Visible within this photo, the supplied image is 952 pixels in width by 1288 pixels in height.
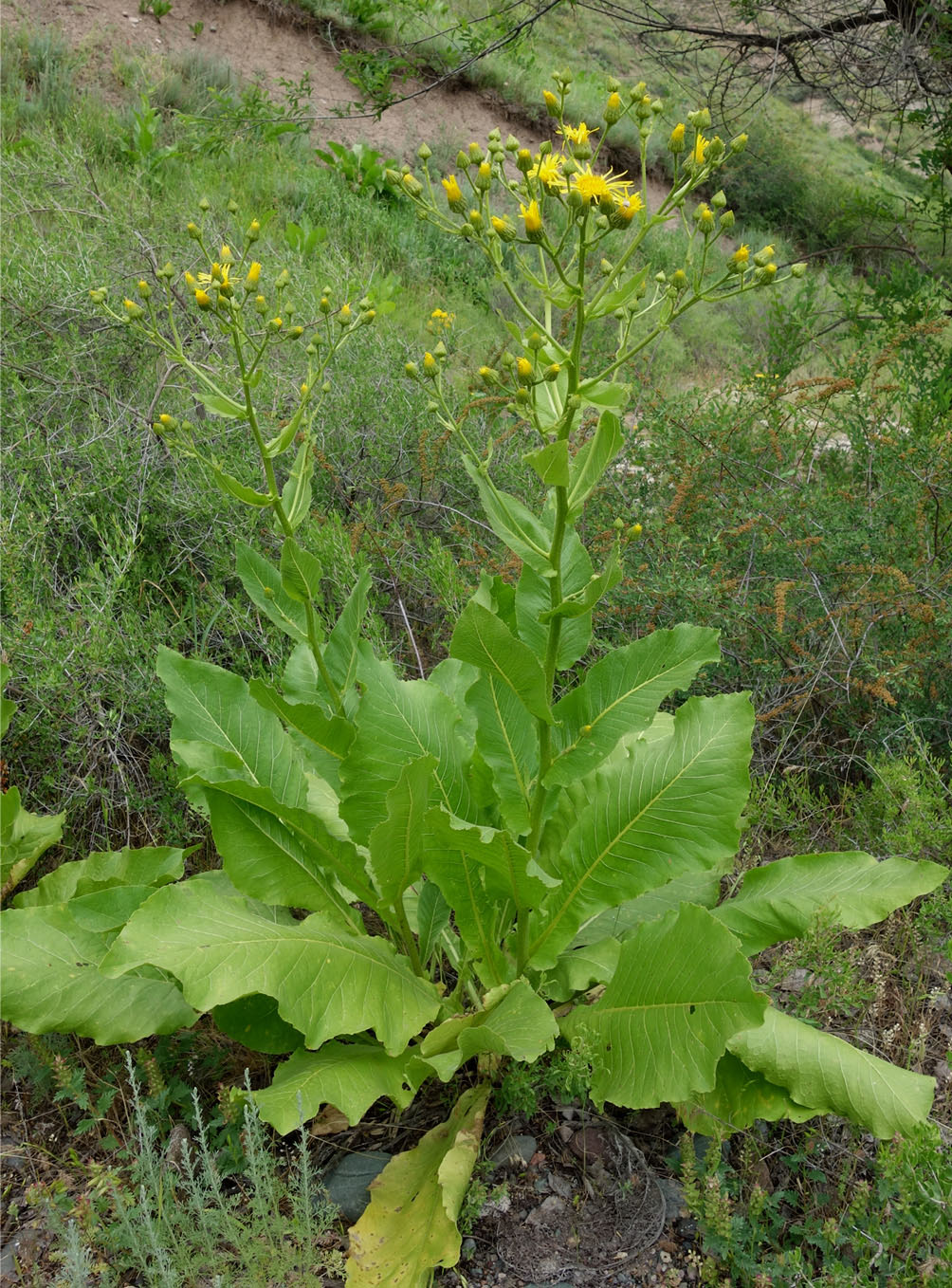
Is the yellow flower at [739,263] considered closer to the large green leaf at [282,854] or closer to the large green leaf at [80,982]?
the large green leaf at [282,854]

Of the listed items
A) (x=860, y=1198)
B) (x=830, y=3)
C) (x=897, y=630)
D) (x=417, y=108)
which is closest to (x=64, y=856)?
(x=860, y=1198)

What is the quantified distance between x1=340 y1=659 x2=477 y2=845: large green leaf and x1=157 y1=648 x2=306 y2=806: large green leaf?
0.35 meters

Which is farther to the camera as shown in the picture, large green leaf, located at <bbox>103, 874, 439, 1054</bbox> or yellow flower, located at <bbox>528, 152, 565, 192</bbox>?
large green leaf, located at <bbox>103, 874, 439, 1054</bbox>

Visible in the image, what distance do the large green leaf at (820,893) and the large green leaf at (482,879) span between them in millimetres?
528

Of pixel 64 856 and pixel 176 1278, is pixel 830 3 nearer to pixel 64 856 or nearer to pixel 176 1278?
pixel 64 856

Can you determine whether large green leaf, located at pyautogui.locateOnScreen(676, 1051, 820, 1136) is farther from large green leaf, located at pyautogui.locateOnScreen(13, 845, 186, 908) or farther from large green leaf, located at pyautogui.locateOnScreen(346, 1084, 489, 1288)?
large green leaf, located at pyautogui.locateOnScreen(13, 845, 186, 908)

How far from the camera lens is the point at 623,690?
2219mm

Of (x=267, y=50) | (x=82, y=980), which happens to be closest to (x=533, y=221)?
(x=82, y=980)

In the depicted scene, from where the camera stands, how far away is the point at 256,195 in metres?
7.93

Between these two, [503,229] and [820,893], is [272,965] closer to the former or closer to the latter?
[820,893]

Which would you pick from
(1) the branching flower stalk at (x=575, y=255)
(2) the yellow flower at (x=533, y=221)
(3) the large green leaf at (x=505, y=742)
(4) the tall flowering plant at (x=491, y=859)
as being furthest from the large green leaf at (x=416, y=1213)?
(2) the yellow flower at (x=533, y=221)

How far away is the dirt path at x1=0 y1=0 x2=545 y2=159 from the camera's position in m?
10.6

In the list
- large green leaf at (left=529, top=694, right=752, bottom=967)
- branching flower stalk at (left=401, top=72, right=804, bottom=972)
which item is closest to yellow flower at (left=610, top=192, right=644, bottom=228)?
branching flower stalk at (left=401, top=72, right=804, bottom=972)

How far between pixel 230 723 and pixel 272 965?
2.47 feet
